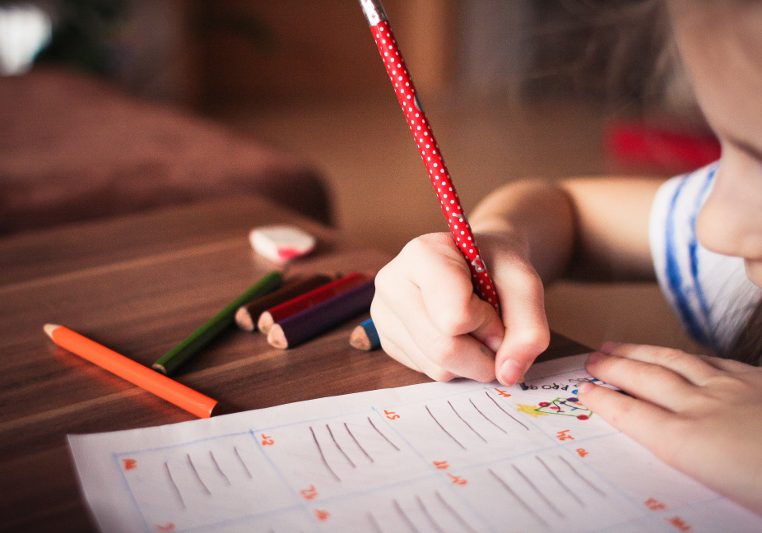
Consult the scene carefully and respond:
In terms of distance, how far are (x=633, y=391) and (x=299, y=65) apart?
4.15 m

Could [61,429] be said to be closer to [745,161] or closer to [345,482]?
[345,482]

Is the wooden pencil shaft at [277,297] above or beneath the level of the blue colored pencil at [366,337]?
above

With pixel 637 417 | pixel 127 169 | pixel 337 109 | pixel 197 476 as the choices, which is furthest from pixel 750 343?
pixel 337 109

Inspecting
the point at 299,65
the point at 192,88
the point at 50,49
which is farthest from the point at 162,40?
the point at 299,65

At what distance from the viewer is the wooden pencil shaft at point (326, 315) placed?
1.59 ft

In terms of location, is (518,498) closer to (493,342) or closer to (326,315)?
(493,342)

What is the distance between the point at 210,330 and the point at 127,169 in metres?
0.75

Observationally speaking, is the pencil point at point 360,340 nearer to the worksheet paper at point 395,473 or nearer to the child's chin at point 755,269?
the worksheet paper at point 395,473

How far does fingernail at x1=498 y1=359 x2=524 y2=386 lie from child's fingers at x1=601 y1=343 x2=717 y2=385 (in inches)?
3.2

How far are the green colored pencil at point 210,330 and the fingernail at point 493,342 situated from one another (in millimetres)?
189

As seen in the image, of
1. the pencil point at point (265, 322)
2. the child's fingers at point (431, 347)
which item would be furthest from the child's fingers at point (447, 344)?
the pencil point at point (265, 322)

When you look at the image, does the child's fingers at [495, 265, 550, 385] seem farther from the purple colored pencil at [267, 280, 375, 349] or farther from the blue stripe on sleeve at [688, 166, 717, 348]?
the blue stripe on sleeve at [688, 166, 717, 348]

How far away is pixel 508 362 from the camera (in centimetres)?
41

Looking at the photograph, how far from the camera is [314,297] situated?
1.71 ft
